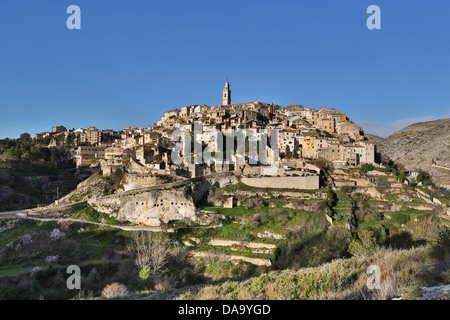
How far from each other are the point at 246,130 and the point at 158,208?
2925 centimetres

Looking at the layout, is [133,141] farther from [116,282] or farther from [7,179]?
[116,282]

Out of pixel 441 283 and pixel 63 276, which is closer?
pixel 441 283

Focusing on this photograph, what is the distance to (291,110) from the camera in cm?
7850

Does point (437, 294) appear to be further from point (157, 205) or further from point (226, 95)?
point (226, 95)

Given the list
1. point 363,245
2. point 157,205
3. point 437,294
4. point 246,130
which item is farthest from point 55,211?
point 246,130

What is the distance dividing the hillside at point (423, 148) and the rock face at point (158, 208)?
3714 centimetres

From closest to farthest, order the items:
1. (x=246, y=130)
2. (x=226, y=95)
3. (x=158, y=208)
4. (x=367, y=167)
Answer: (x=158, y=208) < (x=367, y=167) < (x=246, y=130) < (x=226, y=95)

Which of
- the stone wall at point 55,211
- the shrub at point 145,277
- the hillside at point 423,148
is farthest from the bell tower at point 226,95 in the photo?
the shrub at point 145,277

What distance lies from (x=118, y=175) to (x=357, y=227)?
27.7m

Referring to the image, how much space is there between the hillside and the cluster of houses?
691 centimetres

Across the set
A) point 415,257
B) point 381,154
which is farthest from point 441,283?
point 381,154

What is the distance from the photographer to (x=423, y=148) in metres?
52.2

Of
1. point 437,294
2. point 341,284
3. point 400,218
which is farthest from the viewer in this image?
point 400,218

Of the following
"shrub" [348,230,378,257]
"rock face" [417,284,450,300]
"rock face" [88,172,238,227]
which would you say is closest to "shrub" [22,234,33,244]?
"rock face" [88,172,238,227]
